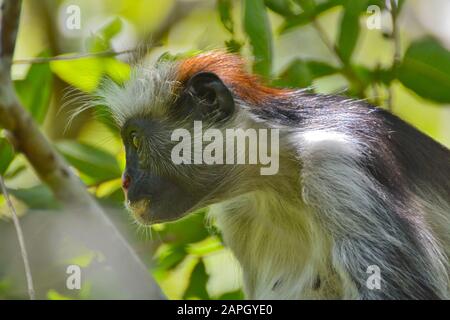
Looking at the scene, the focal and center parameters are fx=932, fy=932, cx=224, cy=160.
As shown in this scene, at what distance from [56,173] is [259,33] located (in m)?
1.50

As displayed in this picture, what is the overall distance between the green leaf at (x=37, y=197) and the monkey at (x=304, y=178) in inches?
25.7

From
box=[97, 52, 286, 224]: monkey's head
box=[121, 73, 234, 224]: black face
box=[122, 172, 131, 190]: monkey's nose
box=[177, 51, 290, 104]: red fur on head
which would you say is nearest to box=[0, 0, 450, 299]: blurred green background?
box=[177, 51, 290, 104]: red fur on head

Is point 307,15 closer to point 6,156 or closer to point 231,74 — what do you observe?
point 231,74

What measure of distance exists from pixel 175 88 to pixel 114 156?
3.00 feet

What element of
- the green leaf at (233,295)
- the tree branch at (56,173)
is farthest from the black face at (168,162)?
the green leaf at (233,295)

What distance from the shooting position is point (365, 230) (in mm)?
4855

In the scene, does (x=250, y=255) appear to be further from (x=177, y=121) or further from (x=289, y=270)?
(x=177, y=121)

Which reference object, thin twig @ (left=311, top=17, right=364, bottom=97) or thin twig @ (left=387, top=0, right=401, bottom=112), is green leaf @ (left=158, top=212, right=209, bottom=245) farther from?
thin twig @ (left=387, top=0, right=401, bottom=112)

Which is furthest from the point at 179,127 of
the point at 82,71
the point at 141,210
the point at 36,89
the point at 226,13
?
the point at 36,89

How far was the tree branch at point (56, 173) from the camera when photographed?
5422 mm

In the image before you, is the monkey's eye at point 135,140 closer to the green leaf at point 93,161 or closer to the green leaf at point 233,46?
the green leaf at point 93,161

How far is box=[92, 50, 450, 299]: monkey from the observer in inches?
192

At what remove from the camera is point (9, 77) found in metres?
5.45

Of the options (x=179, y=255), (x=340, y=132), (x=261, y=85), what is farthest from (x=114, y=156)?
(x=340, y=132)
